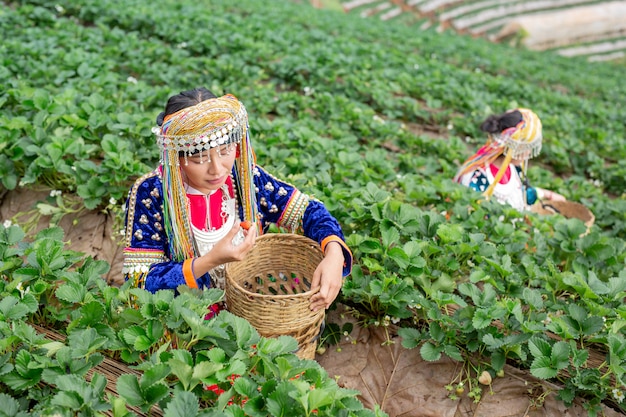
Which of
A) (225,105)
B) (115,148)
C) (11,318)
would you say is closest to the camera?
(11,318)

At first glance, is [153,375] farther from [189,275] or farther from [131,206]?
[131,206]

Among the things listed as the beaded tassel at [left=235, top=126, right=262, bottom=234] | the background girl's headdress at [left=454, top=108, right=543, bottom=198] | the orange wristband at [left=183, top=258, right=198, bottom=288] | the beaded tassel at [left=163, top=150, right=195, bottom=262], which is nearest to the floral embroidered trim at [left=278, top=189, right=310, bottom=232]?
the beaded tassel at [left=235, top=126, right=262, bottom=234]

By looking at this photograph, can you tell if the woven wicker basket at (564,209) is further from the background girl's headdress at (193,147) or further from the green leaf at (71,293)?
the green leaf at (71,293)

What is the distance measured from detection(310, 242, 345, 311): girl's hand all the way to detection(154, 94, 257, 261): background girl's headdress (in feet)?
1.90

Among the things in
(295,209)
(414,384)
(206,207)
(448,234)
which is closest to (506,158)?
(448,234)

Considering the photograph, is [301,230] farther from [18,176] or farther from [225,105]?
[18,176]

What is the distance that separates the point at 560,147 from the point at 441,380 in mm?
4826

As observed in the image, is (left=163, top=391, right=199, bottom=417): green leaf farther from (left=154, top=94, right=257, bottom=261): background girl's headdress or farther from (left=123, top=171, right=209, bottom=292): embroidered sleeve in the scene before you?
(left=154, top=94, right=257, bottom=261): background girl's headdress

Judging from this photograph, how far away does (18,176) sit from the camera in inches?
151

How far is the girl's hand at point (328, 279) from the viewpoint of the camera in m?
2.39

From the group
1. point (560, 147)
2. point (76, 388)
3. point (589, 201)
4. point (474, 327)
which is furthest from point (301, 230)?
point (560, 147)

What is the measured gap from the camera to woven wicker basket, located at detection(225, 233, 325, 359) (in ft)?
7.61

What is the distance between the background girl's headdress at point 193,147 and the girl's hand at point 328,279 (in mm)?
579

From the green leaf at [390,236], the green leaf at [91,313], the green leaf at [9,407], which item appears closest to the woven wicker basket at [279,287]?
the green leaf at [390,236]
